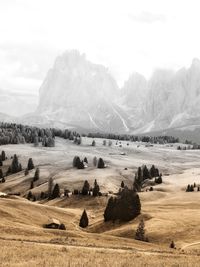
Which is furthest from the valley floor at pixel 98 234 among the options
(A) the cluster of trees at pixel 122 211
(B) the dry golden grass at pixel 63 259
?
(A) the cluster of trees at pixel 122 211

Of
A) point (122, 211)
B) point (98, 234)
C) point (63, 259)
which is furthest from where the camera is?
point (122, 211)

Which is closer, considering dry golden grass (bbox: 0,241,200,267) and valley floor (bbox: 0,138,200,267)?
dry golden grass (bbox: 0,241,200,267)

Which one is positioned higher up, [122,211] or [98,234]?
[98,234]

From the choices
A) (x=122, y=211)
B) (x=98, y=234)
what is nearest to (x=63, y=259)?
(x=98, y=234)

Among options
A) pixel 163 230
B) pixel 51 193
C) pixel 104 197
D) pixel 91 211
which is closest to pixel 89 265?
pixel 163 230

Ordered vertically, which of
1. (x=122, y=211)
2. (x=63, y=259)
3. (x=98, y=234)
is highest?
(x=63, y=259)

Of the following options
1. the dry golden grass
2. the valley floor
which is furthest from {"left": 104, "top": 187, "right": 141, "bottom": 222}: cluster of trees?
the dry golden grass

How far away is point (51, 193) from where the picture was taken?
6855 inches

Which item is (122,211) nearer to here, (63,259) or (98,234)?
(98,234)

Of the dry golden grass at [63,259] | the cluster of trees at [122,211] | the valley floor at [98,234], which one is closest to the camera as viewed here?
the dry golden grass at [63,259]

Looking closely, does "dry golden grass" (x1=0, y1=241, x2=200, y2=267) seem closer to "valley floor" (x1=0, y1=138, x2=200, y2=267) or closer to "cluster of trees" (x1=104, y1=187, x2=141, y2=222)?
"valley floor" (x1=0, y1=138, x2=200, y2=267)

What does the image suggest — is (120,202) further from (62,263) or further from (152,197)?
(62,263)

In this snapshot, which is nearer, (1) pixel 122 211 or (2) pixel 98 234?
(2) pixel 98 234

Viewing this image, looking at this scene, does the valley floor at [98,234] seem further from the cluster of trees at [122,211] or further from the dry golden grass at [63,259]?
the cluster of trees at [122,211]
